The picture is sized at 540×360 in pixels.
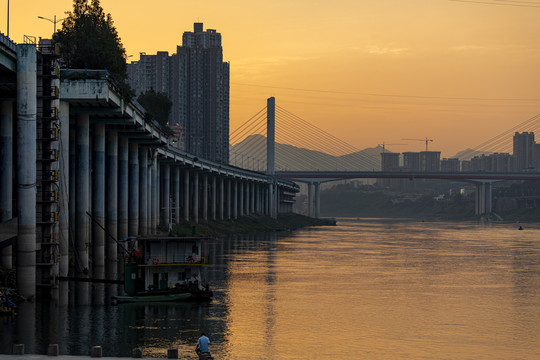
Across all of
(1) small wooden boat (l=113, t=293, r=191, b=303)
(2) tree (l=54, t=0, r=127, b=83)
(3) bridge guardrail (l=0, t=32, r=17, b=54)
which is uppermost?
(2) tree (l=54, t=0, r=127, b=83)

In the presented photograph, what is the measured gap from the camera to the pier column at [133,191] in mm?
104500

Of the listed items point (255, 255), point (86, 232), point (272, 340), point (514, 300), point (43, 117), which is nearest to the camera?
point (272, 340)

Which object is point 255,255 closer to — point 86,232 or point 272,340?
point 86,232

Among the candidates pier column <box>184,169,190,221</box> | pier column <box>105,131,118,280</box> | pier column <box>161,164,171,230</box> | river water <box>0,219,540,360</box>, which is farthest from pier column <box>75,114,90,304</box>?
pier column <box>184,169,190,221</box>

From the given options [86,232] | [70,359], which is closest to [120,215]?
[86,232]

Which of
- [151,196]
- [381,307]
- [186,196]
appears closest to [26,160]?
[381,307]

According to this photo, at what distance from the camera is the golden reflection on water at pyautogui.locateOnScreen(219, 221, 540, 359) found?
46656mm

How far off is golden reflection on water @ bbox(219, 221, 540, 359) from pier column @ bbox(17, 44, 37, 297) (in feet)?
50.5

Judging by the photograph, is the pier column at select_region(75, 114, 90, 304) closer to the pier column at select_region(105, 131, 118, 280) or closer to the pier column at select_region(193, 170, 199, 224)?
the pier column at select_region(105, 131, 118, 280)

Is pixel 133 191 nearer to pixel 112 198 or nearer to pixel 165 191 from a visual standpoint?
pixel 112 198

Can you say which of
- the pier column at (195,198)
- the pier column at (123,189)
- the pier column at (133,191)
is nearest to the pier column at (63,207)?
the pier column at (123,189)

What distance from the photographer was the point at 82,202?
76.0 meters

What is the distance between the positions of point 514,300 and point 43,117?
42199 millimetres

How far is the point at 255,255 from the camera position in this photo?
113250 mm
